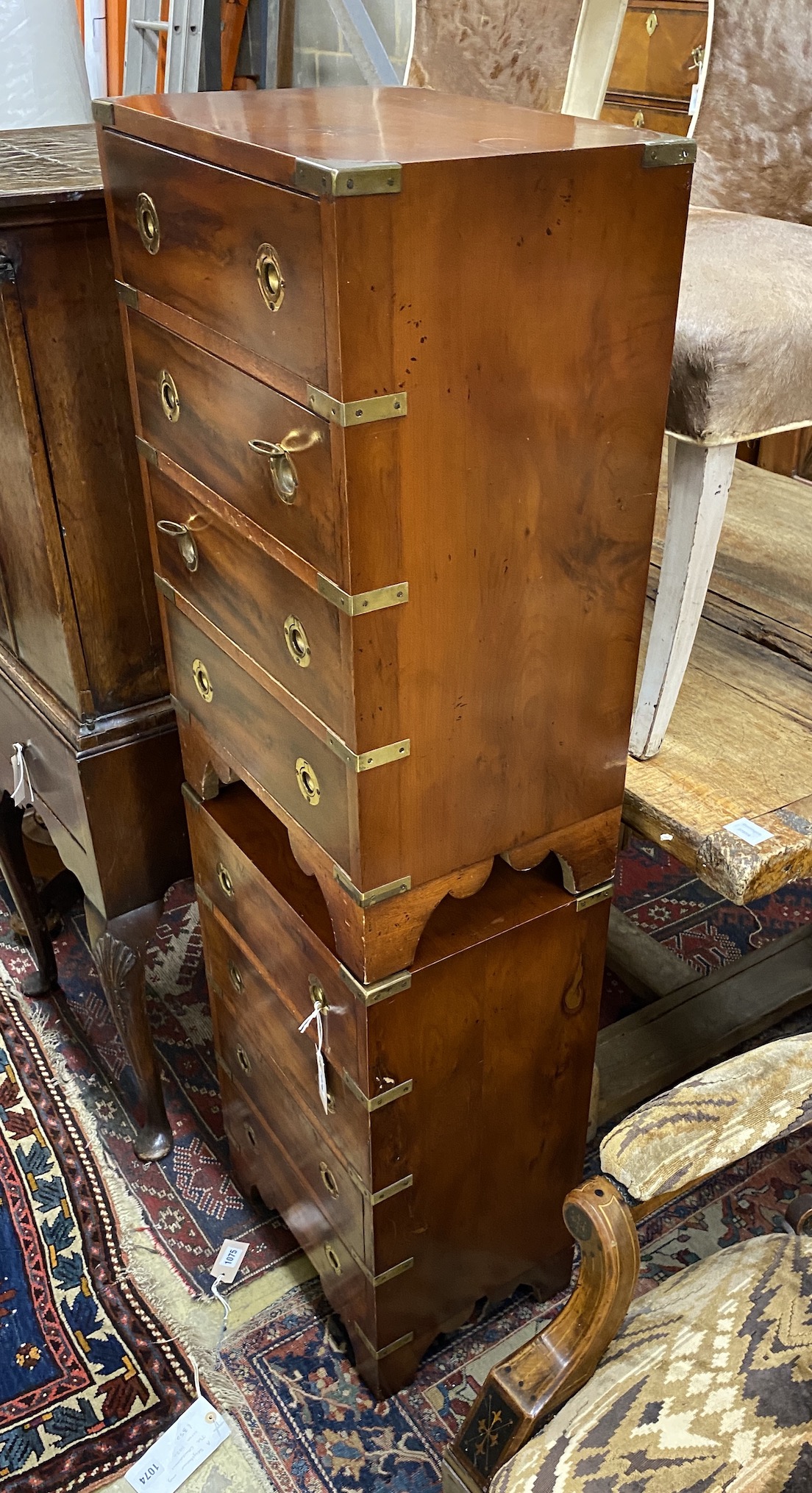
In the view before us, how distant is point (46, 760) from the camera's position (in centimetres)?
163

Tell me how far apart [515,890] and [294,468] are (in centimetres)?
58

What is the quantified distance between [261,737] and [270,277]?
1.53 ft

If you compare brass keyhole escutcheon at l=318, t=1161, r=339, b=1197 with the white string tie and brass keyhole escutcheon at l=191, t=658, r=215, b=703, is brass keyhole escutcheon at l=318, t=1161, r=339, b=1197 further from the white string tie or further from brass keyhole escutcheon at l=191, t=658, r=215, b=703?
brass keyhole escutcheon at l=191, t=658, r=215, b=703

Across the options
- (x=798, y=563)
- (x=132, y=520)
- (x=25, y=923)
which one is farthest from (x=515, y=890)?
(x=25, y=923)

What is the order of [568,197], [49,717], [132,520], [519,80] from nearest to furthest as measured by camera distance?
1. [568,197]
2. [132,520]
3. [49,717]
4. [519,80]

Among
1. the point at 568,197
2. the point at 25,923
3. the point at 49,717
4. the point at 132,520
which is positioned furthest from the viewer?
the point at 25,923

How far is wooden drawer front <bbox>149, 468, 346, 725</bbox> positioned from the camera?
100cm

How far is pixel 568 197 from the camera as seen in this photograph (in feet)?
2.92

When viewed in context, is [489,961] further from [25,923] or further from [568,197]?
[25,923]

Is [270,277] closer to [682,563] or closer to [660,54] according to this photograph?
[682,563]

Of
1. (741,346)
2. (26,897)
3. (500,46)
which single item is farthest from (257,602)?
(26,897)

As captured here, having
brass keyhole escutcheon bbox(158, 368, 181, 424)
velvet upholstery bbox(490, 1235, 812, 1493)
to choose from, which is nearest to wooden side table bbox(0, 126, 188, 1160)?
brass keyhole escutcheon bbox(158, 368, 181, 424)

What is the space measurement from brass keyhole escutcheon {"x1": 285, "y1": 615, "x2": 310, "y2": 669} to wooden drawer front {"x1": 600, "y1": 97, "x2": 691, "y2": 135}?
1.13 metres

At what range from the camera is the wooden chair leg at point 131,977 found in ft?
5.50
